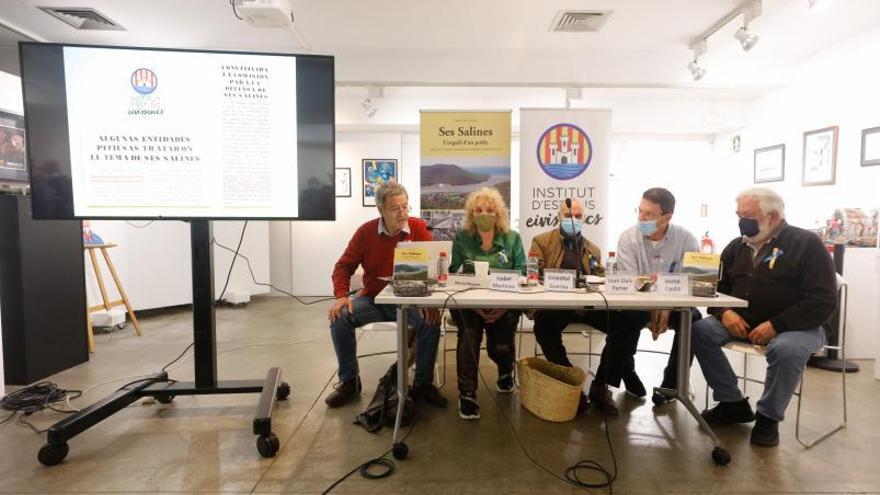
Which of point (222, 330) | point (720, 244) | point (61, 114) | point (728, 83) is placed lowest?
point (222, 330)

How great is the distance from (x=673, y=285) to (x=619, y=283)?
0.23m

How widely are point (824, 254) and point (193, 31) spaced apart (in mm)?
4540

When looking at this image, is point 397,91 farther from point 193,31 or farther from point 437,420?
point 437,420

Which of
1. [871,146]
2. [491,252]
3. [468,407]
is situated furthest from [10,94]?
[871,146]

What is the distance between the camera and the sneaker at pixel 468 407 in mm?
2342

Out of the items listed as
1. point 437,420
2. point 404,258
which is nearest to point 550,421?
point 437,420

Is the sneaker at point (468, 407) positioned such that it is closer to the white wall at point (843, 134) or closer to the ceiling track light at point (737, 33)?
the white wall at point (843, 134)

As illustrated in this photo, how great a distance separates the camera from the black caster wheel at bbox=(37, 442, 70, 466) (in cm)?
189

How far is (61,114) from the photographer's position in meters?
2.02

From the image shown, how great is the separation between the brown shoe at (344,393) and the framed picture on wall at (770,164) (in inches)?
186

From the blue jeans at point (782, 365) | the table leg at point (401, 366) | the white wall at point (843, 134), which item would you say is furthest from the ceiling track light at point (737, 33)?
the table leg at point (401, 366)

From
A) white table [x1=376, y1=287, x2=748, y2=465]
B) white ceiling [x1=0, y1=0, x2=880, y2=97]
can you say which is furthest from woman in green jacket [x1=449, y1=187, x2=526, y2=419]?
white ceiling [x1=0, y1=0, x2=880, y2=97]

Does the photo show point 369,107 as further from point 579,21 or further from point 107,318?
point 107,318

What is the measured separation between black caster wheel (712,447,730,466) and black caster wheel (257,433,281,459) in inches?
75.8
